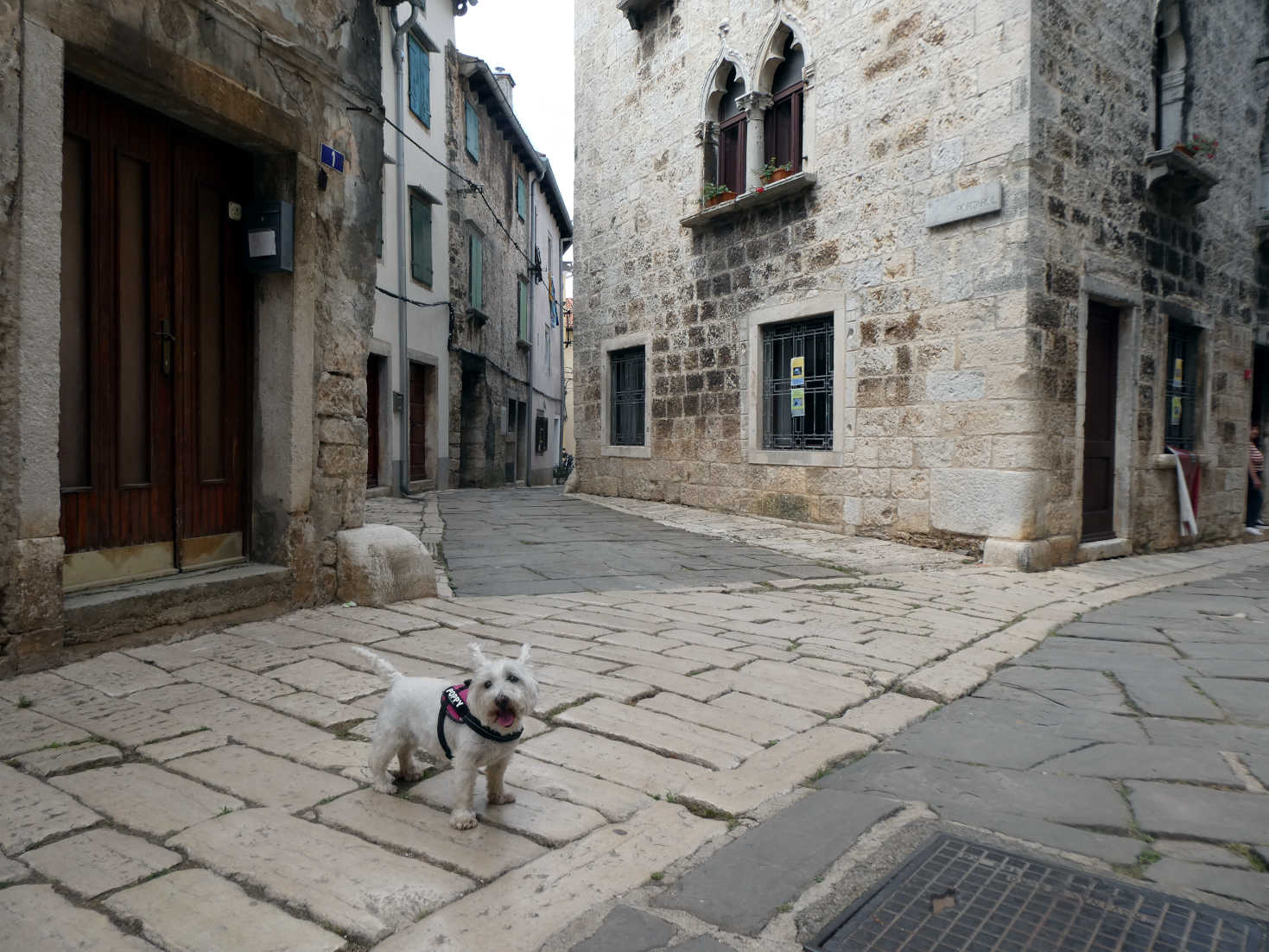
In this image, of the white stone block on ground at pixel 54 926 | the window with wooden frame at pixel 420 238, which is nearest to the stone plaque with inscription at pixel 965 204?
the white stone block on ground at pixel 54 926

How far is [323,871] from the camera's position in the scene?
179 centimetres

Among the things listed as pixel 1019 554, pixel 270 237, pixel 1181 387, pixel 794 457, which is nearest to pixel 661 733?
pixel 270 237

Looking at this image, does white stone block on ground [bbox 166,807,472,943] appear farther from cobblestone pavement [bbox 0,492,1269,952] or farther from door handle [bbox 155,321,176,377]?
door handle [bbox 155,321,176,377]

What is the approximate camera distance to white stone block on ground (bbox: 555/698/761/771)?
254cm

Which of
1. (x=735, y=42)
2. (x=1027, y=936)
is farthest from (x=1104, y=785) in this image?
(x=735, y=42)

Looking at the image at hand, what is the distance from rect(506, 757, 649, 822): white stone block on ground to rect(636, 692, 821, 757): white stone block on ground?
1.82ft

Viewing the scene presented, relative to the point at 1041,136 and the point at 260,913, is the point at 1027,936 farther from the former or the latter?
the point at 1041,136

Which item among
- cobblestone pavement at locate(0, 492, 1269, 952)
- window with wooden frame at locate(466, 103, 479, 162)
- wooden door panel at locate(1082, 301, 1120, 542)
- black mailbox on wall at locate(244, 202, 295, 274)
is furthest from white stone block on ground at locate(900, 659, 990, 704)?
window with wooden frame at locate(466, 103, 479, 162)

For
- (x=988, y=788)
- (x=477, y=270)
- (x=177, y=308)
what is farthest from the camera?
(x=477, y=270)

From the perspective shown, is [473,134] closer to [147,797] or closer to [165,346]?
[165,346]

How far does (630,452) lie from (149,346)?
7.65 m

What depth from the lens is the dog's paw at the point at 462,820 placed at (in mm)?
2004

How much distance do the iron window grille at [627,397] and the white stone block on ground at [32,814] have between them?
9061mm

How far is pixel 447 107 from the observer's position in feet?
48.1
